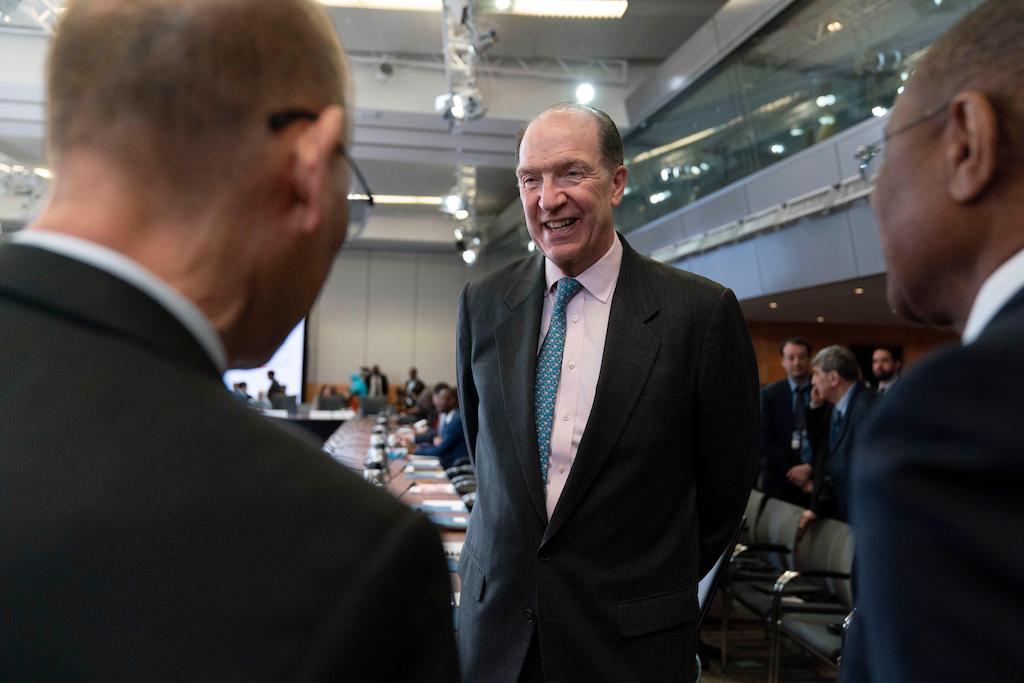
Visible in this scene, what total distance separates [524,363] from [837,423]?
3944mm

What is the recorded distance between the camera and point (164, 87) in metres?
0.56

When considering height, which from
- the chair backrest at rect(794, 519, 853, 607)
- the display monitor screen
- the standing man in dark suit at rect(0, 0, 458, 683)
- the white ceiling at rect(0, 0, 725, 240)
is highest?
the white ceiling at rect(0, 0, 725, 240)

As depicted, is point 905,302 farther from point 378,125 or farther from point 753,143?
point 378,125

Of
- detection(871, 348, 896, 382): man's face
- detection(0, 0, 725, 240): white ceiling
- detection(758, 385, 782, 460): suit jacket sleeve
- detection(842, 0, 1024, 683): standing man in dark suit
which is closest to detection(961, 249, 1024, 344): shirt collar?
detection(842, 0, 1024, 683): standing man in dark suit

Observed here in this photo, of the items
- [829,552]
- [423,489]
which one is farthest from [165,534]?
[423,489]

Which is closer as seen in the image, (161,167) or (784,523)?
(161,167)

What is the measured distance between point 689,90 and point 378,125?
4298mm

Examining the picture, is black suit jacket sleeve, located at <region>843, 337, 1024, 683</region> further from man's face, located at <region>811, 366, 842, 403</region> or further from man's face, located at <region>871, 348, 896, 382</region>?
man's face, located at <region>871, 348, 896, 382</region>

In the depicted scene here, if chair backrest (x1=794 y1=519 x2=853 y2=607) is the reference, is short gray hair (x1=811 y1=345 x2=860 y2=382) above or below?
above

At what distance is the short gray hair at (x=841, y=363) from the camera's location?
4.86 meters

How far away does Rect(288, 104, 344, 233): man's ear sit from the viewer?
0.60 meters

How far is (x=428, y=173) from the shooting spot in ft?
52.8

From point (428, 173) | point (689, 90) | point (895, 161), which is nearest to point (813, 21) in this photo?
point (689, 90)

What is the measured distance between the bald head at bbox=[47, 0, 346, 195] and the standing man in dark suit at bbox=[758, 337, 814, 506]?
5.09 meters
